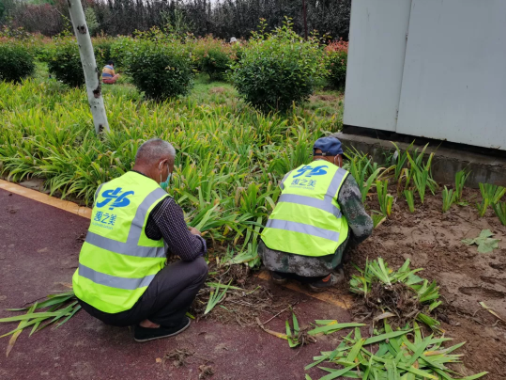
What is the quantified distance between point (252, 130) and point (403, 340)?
12.3 ft

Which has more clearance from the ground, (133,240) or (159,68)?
(159,68)

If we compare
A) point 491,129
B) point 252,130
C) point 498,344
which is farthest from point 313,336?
point 252,130

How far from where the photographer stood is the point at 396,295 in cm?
268

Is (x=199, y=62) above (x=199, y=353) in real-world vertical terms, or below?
above

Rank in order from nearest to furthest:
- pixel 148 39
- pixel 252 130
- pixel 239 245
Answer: pixel 239 245 < pixel 252 130 < pixel 148 39

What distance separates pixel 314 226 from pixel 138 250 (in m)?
1.16

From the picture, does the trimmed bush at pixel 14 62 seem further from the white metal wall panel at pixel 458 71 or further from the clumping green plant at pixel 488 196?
the clumping green plant at pixel 488 196

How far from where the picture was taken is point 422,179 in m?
4.04

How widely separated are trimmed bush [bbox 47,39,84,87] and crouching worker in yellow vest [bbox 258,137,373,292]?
7843 mm

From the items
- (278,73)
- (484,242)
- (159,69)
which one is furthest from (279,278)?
(159,69)

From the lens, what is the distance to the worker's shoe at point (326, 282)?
9.46 feet

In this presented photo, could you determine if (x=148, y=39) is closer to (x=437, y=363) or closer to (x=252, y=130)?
(x=252, y=130)

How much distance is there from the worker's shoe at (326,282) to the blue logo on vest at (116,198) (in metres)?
1.46

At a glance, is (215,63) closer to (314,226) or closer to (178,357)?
(314,226)
